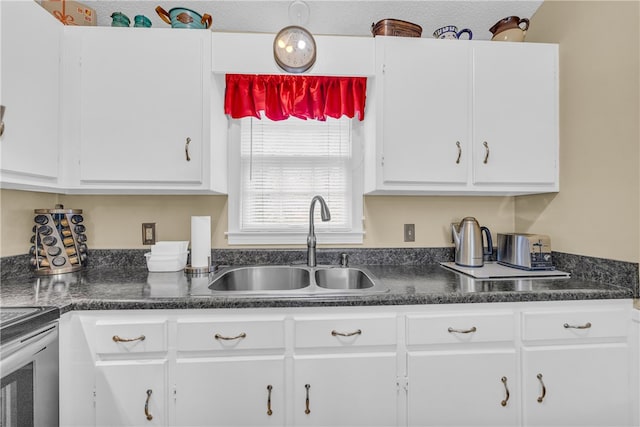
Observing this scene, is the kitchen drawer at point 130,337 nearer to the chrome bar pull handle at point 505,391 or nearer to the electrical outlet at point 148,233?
the electrical outlet at point 148,233

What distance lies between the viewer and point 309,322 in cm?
124

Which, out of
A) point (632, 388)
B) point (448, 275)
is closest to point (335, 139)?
point (448, 275)

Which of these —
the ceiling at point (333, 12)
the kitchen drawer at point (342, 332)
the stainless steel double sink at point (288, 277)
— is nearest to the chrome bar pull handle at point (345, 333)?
the kitchen drawer at point (342, 332)

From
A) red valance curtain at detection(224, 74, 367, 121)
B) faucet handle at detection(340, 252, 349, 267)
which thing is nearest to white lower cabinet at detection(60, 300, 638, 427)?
faucet handle at detection(340, 252, 349, 267)

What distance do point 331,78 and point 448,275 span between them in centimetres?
132

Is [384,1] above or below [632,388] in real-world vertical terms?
above

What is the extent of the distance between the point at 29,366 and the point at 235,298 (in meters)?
0.68

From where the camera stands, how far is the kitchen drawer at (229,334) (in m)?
1.21

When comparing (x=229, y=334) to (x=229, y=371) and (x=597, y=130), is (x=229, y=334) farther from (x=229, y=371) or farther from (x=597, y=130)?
(x=597, y=130)

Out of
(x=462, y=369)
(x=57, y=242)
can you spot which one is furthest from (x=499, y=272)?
(x=57, y=242)

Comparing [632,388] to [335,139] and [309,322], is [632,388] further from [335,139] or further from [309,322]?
[335,139]

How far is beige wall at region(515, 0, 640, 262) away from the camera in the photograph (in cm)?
135

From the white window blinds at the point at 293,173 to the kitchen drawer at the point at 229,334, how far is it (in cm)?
81

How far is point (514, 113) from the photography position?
1.68m
